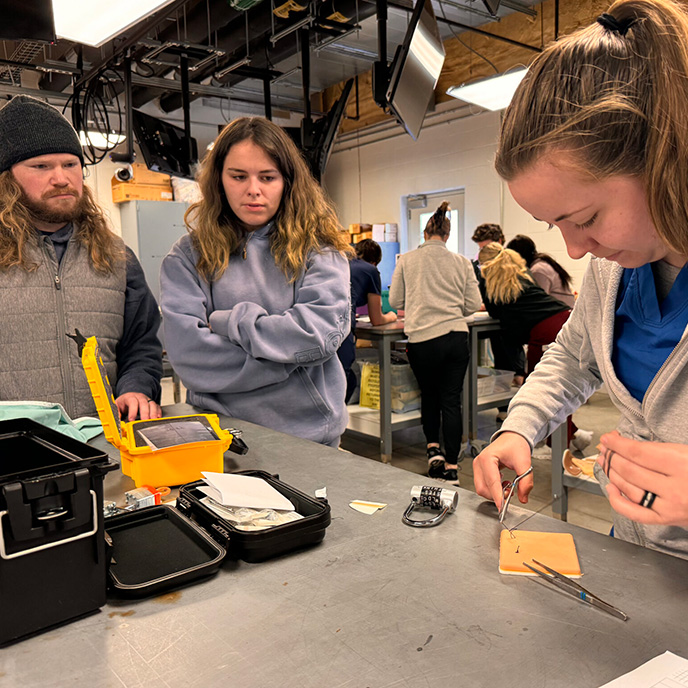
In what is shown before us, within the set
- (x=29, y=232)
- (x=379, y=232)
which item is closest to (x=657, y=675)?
(x=29, y=232)

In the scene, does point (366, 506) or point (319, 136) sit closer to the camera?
point (366, 506)

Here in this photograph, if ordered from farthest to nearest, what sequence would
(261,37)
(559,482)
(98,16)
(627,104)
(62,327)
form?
1. (261,37)
2. (559,482)
3. (98,16)
4. (62,327)
5. (627,104)

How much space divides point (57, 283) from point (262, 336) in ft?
1.73

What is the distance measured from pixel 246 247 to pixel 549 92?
92 cm

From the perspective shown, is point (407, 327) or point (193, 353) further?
point (407, 327)

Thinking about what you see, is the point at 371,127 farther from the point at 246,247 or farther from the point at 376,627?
the point at 376,627

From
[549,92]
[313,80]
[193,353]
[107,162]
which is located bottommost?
[193,353]

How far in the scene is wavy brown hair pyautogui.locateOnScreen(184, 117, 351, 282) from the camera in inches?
56.8

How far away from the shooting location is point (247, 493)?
2.82ft

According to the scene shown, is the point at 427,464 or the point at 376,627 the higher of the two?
the point at 376,627

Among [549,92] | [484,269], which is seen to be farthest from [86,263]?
[484,269]

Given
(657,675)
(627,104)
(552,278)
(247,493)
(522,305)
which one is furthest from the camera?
(552,278)

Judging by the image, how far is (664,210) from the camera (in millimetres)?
650

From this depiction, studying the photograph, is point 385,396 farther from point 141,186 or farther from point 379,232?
point 141,186
